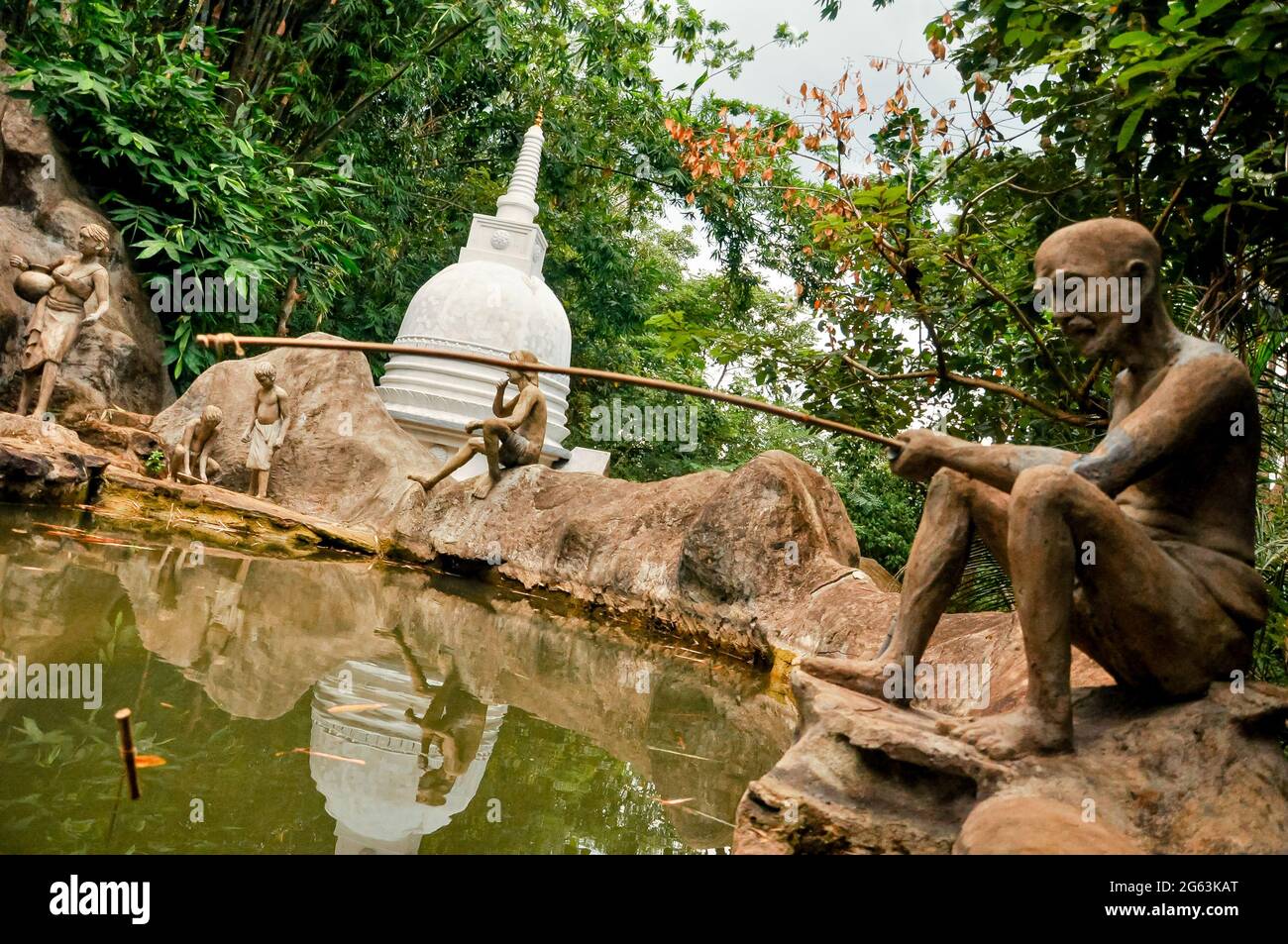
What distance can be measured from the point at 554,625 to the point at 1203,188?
4.59 m

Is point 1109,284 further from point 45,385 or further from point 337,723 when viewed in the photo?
point 45,385

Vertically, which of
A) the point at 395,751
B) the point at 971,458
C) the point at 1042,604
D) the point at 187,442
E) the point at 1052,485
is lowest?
the point at 395,751

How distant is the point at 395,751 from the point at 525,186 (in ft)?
52.4

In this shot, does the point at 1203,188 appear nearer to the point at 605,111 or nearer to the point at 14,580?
the point at 14,580

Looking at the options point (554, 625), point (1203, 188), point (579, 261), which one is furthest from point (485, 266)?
point (1203, 188)

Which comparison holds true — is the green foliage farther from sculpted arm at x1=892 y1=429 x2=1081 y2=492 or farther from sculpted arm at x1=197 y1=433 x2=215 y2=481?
sculpted arm at x1=892 y1=429 x2=1081 y2=492

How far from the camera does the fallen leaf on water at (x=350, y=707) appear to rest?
3.65 metres

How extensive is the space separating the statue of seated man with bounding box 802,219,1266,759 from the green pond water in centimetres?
113

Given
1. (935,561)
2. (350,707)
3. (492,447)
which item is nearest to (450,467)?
(492,447)

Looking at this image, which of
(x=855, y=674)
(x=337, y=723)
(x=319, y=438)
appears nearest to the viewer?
(x=855, y=674)

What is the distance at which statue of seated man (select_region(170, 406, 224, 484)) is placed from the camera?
1005 cm

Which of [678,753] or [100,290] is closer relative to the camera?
[678,753]

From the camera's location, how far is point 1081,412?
17.2ft

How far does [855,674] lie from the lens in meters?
3.21
